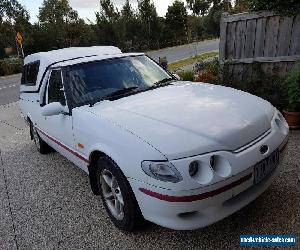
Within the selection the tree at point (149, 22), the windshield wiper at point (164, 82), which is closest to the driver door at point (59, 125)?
the windshield wiper at point (164, 82)

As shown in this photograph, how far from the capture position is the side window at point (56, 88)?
157 inches

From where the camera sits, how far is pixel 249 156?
263 cm

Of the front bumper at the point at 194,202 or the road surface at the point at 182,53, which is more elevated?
the front bumper at the point at 194,202

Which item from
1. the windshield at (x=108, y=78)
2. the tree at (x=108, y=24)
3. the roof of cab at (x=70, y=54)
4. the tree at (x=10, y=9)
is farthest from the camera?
the tree at (x=10, y=9)

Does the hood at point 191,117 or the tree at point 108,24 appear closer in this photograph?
the hood at point 191,117

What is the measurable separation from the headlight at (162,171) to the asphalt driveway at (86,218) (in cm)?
81

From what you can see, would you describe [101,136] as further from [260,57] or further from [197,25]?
[197,25]

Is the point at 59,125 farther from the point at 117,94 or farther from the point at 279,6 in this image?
the point at 279,6

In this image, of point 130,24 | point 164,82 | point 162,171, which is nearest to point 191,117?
point 162,171

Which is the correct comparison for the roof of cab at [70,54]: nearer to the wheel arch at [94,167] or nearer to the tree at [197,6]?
the wheel arch at [94,167]

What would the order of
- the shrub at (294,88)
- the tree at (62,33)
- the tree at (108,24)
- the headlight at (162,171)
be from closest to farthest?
the headlight at (162,171), the shrub at (294,88), the tree at (108,24), the tree at (62,33)

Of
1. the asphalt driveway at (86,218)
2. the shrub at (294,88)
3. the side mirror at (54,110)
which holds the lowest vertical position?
the asphalt driveway at (86,218)

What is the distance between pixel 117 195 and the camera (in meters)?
3.05

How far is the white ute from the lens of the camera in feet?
8.15
